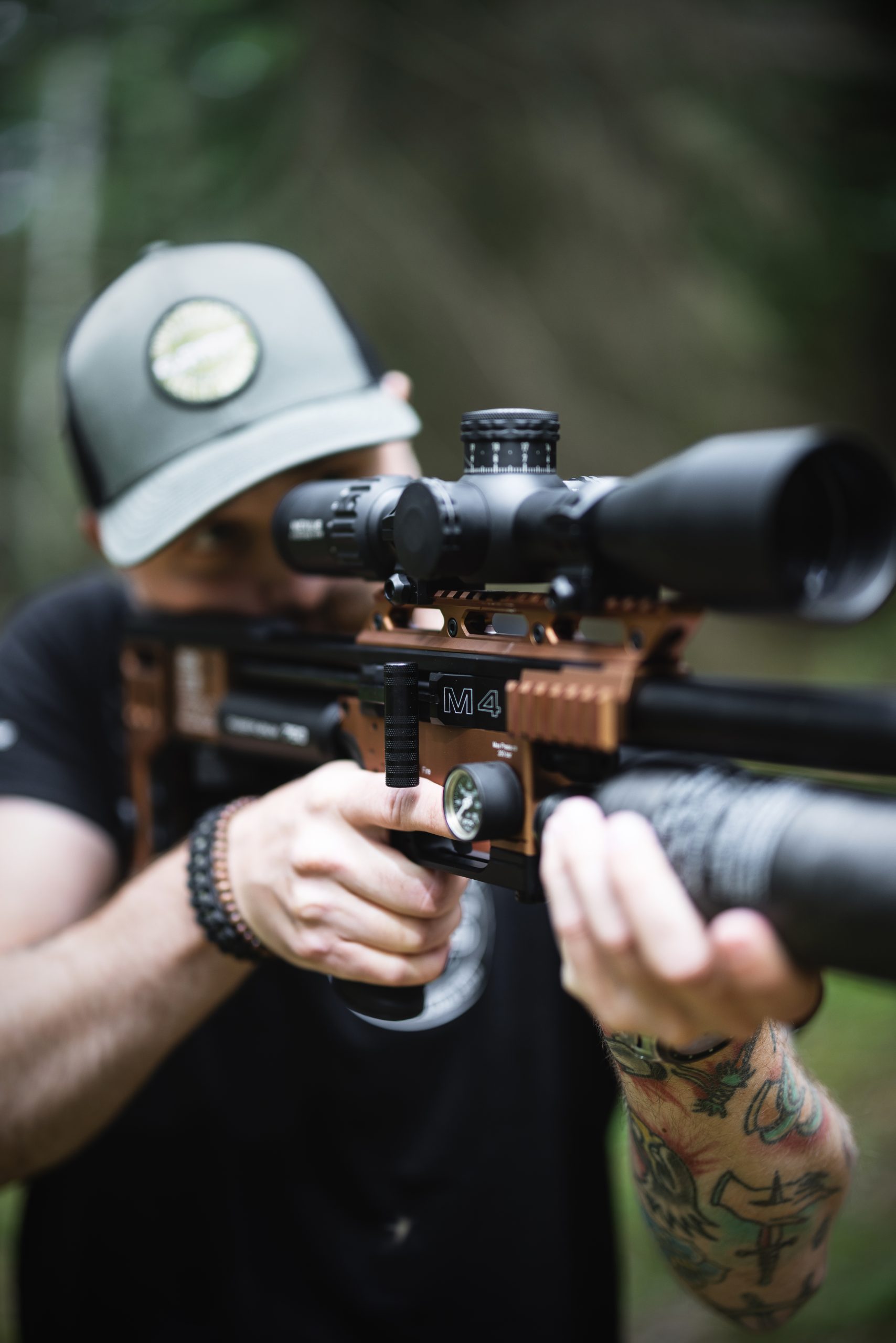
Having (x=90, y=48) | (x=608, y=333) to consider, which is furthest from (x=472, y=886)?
(x=90, y=48)

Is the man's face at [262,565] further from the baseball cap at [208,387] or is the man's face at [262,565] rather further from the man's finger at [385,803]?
the man's finger at [385,803]

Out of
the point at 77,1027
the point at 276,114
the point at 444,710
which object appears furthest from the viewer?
the point at 276,114

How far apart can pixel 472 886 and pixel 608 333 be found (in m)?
4.03

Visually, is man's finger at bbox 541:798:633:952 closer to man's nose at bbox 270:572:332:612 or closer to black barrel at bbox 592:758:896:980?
black barrel at bbox 592:758:896:980

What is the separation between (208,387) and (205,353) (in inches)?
2.5

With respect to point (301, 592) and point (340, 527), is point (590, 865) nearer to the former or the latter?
point (340, 527)

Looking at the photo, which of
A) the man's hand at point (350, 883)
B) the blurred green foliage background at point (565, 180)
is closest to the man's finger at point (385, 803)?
the man's hand at point (350, 883)

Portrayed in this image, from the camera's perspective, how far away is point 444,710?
48.5 inches

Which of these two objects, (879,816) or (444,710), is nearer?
(879,816)

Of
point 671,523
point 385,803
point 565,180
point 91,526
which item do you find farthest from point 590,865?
point 565,180

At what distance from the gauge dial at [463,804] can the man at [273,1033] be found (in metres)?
0.11

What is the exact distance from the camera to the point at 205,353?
1.80 m

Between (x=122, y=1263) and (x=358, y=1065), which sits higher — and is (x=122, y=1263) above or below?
below

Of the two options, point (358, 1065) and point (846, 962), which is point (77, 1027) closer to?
point (358, 1065)
